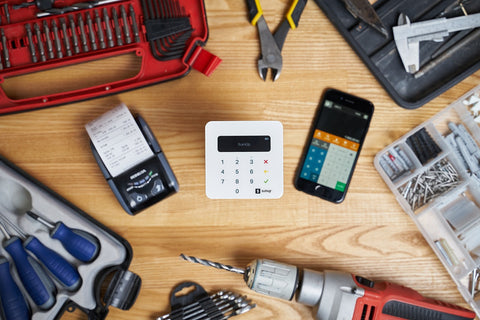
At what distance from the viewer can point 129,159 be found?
707mm

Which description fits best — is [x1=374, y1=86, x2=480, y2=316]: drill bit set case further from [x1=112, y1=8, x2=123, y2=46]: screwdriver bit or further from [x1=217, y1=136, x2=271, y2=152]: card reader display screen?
[x1=112, y1=8, x2=123, y2=46]: screwdriver bit

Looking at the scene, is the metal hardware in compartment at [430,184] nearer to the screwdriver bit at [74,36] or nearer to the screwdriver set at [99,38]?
the screwdriver set at [99,38]

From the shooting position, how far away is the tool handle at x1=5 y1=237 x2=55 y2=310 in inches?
28.7

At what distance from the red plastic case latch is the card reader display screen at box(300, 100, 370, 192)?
8.4 inches

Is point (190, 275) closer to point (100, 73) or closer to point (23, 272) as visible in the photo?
point (23, 272)

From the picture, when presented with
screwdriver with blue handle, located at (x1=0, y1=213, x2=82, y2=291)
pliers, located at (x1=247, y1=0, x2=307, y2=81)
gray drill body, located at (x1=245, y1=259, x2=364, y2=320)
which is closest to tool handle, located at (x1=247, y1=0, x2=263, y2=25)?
pliers, located at (x1=247, y1=0, x2=307, y2=81)

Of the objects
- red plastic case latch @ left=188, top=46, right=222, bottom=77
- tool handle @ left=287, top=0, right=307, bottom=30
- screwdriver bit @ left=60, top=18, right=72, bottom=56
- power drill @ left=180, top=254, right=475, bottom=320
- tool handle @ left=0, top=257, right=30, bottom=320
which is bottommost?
tool handle @ left=0, top=257, right=30, bottom=320

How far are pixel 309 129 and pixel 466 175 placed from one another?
29cm

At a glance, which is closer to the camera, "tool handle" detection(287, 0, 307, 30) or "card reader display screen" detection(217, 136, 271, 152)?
"card reader display screen" detection(217, 136, 271, 152)

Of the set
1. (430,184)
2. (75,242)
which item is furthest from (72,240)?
(430,184)

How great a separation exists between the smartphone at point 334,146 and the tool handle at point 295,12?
140 mm

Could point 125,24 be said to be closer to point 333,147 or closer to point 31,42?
point 31,42

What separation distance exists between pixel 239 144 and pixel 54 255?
1.30ft

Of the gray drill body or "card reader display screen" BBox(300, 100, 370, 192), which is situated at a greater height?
"card reader display screen" BBox(300, 100, 370, 192)
